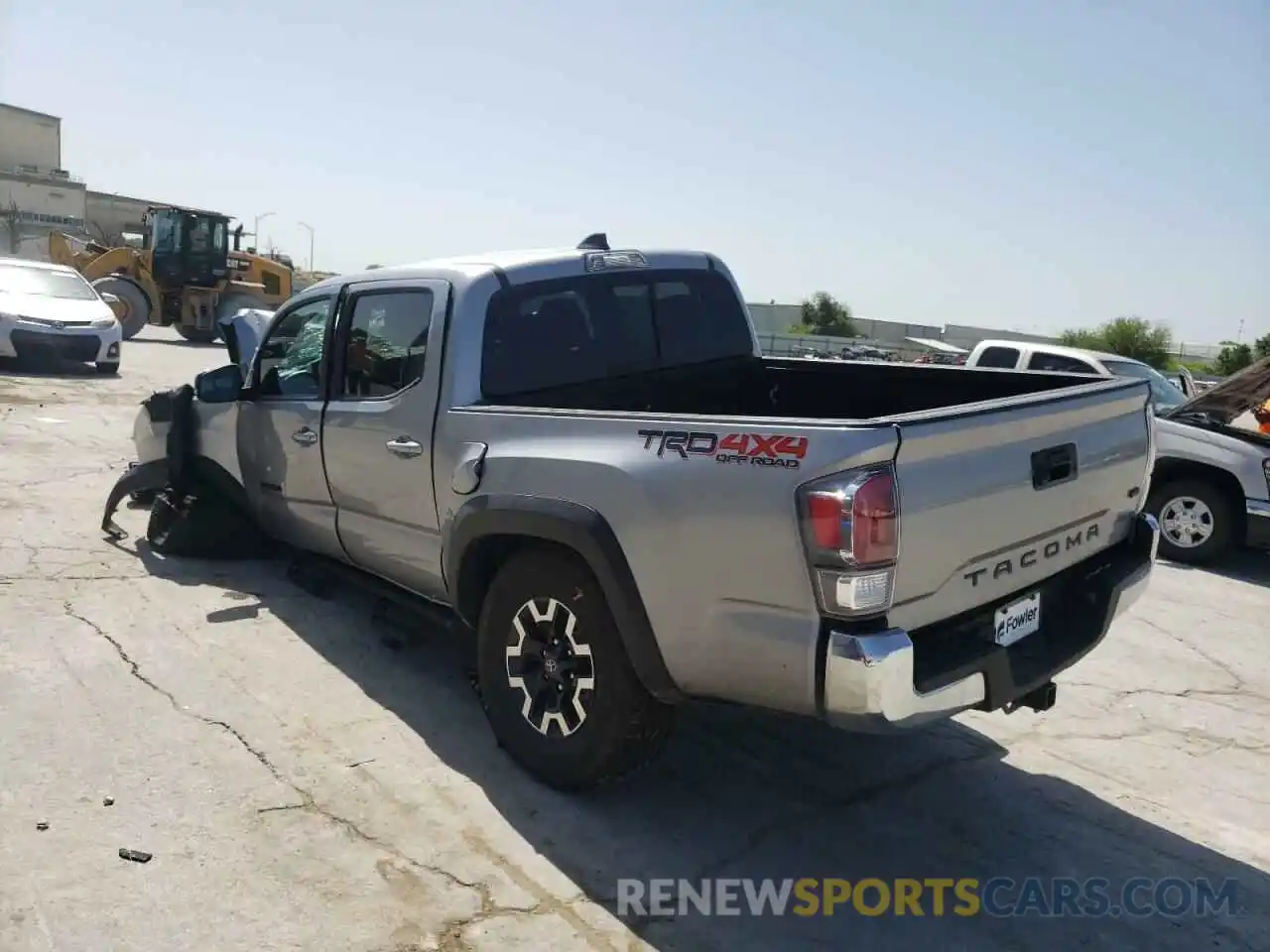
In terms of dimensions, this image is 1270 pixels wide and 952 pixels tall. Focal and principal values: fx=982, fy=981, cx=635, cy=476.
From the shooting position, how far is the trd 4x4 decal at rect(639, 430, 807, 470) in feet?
8.91

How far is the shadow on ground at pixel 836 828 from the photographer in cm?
292

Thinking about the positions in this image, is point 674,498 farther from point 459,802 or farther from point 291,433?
point 291,433

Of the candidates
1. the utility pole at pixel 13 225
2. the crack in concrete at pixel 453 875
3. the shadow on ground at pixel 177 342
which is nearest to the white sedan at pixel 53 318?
the shadow on ground at pixel 177 342

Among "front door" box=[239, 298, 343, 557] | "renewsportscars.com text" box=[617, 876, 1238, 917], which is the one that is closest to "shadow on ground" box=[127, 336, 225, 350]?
"front door" box=[239, 298, 343, 557]

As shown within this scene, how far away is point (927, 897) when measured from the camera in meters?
3.07

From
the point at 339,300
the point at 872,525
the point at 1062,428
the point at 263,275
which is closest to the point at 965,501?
the point at 872,525

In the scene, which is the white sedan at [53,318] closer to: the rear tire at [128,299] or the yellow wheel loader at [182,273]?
the rear tire at [128,299]

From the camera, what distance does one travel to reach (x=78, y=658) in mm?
4500

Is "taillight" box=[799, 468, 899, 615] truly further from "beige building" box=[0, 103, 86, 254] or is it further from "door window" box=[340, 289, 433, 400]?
"beige building" box=[0, 103, 86, 254]

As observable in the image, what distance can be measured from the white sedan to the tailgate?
15.4 metres

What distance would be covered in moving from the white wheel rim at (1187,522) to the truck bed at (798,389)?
168 inches

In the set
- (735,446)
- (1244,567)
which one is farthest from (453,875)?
(1244,567)

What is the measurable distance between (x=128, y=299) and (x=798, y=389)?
2146 cm

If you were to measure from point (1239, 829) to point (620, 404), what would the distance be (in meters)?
2.94
